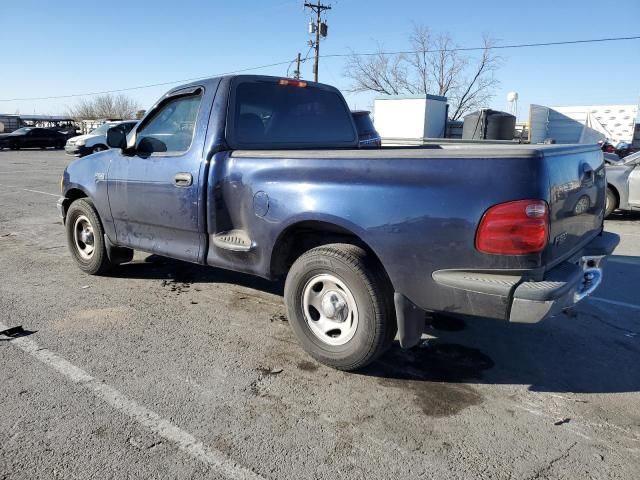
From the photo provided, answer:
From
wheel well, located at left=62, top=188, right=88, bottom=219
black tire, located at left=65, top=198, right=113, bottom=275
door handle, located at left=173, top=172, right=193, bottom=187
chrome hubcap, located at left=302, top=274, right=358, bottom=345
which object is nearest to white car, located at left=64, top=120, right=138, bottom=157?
wheel well, located at left=62, top=188, right=88, bottom=219

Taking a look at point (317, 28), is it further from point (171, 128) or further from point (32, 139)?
point (171, 128)

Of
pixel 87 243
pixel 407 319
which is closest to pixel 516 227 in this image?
pixel 407 319

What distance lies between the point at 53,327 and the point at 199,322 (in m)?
1.12

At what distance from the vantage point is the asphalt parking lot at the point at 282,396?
2.47 m

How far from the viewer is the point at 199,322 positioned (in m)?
4.21

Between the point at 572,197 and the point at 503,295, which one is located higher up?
the point at 572,197

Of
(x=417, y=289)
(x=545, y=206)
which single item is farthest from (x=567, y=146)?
(x=417, y=289)

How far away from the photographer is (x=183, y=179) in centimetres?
407

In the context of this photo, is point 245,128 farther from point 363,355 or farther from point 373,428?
point 373,428

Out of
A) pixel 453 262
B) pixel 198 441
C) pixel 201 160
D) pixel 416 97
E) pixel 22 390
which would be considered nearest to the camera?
pixel 198 441

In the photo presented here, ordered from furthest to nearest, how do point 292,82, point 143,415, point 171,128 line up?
point 292,82 → point 171,128 → point 143,415

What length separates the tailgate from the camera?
9.10ft

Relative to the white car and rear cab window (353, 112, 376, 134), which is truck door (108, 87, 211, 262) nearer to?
rear cab window (353, 112, 376, 134)

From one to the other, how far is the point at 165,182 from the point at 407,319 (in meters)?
2.36
